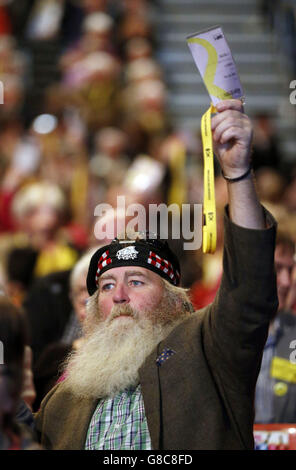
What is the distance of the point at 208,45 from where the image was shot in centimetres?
320

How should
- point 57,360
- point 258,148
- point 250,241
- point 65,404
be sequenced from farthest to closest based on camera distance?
1. point 258,148
2. point 57,360
3. point 65,404
4. point 250,241

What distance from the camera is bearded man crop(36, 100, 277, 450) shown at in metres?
3.04

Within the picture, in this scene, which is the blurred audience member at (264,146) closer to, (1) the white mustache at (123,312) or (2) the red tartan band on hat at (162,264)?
(2) the red tartan band on hat at (162,264)

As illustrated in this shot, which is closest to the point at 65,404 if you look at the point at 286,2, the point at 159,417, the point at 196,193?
the point at 159,417

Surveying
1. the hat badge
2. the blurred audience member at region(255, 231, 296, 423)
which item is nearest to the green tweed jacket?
the hat badge

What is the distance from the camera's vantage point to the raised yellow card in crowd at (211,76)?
3143mm

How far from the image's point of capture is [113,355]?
356cm

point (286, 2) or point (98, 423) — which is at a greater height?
point (286, 2)

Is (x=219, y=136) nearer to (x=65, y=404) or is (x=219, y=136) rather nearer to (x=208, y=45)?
(x=208, y=45)

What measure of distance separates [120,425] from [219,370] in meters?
0.41

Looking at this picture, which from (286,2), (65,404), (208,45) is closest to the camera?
(208,45)

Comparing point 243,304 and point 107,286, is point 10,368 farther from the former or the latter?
point 107,286

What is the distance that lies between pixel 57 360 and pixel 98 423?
1222 mm

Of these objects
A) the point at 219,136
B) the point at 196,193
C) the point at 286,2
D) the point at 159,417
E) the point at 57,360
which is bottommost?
the point at 159,417
